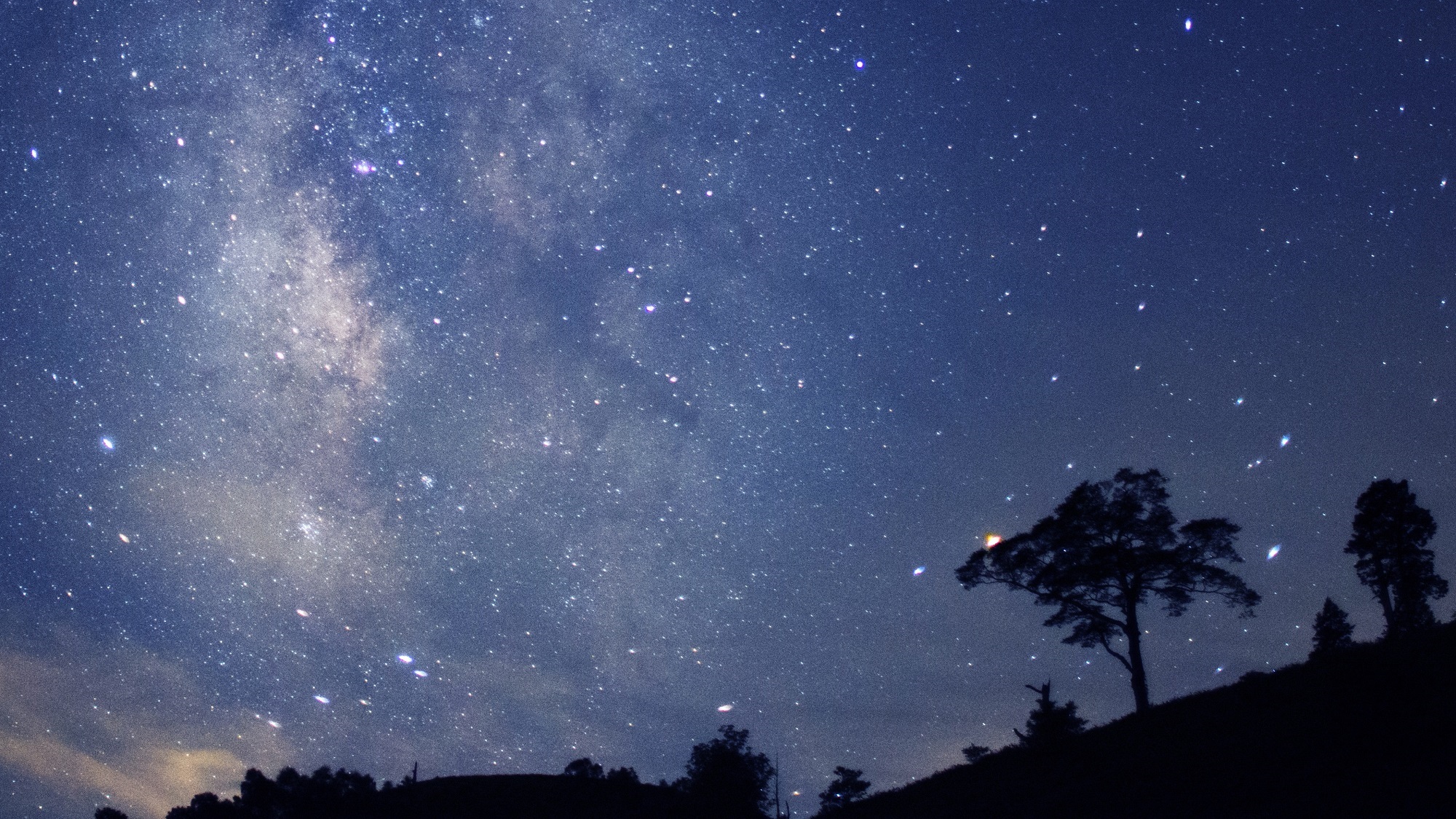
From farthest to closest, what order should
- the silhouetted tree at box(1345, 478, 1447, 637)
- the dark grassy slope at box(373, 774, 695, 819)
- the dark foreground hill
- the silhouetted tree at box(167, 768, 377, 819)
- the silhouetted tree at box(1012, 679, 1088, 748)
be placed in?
the silhouetted tree at box(167, 768, 377, 819) → the dark foreground hill → the dark grassy slope at box(373, 774, 695, 819) → the silhouetted tree at box(1345, 478, 1447, 637) → the silhouetted tree at box(1012, 679, 1088, 748)

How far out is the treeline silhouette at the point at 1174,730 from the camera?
58.0 feet

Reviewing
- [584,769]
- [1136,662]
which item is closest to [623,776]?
[584,769]

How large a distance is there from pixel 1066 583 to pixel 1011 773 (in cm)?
777

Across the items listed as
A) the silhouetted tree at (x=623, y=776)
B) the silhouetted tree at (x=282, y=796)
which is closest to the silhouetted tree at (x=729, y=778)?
the silhouetted tree at (x=623, y=776)

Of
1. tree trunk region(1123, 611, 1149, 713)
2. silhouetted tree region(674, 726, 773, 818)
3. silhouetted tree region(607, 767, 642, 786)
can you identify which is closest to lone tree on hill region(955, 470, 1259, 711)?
tree trunk region(1123, 611, 1149, 713)

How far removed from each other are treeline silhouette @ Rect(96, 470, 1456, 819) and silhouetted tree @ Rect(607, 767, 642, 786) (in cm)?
477

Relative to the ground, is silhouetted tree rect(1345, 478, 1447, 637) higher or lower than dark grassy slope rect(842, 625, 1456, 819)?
higher

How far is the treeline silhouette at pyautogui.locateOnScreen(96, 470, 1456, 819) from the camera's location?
17.7m

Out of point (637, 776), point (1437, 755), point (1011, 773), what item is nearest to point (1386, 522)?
point (1011, 773)

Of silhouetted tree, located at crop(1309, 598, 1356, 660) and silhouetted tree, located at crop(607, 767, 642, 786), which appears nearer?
silhouetted tree, located at crop(1309, 598, 1356, 660)

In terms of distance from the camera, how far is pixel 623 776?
62250 millimetres

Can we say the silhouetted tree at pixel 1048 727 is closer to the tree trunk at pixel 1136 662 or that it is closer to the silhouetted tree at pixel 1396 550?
the tree trunk at pixel 1136 662

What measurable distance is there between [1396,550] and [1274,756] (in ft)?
86.1

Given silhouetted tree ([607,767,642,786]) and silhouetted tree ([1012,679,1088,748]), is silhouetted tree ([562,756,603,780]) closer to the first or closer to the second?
silhouetted tree ([607,767,642,786])
